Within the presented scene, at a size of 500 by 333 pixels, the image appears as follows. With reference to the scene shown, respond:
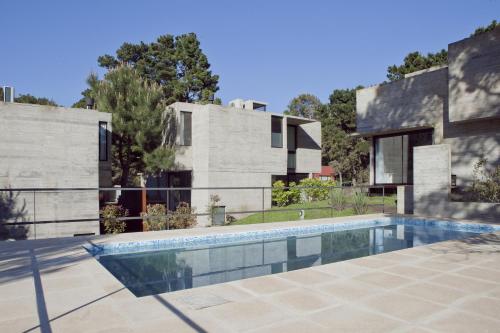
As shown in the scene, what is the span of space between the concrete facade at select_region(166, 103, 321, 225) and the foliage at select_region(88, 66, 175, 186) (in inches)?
41.4

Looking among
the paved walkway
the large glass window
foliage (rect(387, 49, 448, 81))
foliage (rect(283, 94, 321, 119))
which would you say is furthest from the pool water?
foliage (rect(283, 94, 321, 119))

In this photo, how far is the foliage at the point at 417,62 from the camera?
96.6ft

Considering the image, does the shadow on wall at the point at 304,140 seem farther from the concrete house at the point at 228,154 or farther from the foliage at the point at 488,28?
the foliage at the point at 488,28

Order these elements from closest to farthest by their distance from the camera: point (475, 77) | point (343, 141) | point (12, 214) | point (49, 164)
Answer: point (12, 214)
point (475, 77)
point (49, 164)
point (343, 141)

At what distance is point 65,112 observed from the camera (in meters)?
13.1

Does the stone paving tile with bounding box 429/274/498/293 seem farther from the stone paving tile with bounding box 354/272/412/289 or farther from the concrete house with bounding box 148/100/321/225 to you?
the concrete house with bounding box 148/100/321/225

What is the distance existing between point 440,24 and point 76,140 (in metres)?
14.6

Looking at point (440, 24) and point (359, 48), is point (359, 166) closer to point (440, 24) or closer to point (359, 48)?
point (359, 48)

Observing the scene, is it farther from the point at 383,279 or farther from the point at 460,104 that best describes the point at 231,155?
the point at 383,279

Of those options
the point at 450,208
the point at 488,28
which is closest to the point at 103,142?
the point at 450,208

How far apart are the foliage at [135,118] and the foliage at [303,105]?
3191cm

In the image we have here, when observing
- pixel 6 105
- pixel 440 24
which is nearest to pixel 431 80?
pixel 440 24

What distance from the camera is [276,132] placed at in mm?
21078

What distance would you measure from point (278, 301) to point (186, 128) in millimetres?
16758
